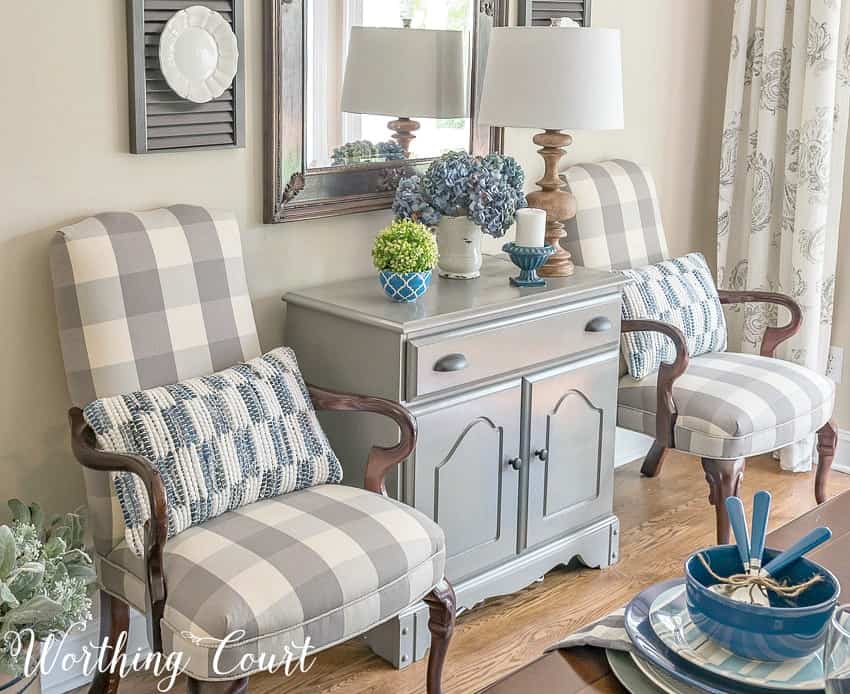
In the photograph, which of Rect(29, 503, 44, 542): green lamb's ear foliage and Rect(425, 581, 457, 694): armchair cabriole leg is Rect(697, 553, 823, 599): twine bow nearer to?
Rect(425, 581, 457, 694): armchair cabriole leg

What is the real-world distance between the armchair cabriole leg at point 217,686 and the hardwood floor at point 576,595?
1.61 feet

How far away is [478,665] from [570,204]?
123 centimetres

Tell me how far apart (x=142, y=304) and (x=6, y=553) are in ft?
1.97

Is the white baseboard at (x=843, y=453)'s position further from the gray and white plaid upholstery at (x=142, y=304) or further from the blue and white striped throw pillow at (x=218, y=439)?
the gray and white plaid upholstery at (x=142, y=304)

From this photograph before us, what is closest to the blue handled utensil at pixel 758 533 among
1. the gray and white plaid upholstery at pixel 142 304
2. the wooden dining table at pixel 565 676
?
the wooden dining table at pixel 565 676

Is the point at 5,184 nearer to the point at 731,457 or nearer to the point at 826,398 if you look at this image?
the point at 731,457

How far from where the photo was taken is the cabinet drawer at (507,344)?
2.54 m

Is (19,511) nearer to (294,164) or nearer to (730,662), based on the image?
(294,164)

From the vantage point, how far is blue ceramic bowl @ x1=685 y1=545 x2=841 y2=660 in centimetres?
148

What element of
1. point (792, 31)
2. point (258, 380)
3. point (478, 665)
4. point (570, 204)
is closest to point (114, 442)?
point (258, 380)

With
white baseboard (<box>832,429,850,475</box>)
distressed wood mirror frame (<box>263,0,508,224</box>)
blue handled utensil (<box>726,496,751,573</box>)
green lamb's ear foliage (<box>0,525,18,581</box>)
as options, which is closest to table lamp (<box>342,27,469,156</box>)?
distressed wood mirror frame (<box>263,0,508,224</box>)

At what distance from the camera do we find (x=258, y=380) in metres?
2.41

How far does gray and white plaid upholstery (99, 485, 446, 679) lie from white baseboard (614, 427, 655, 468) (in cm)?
167

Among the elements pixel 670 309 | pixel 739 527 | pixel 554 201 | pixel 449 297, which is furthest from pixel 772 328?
pixel 739 527
